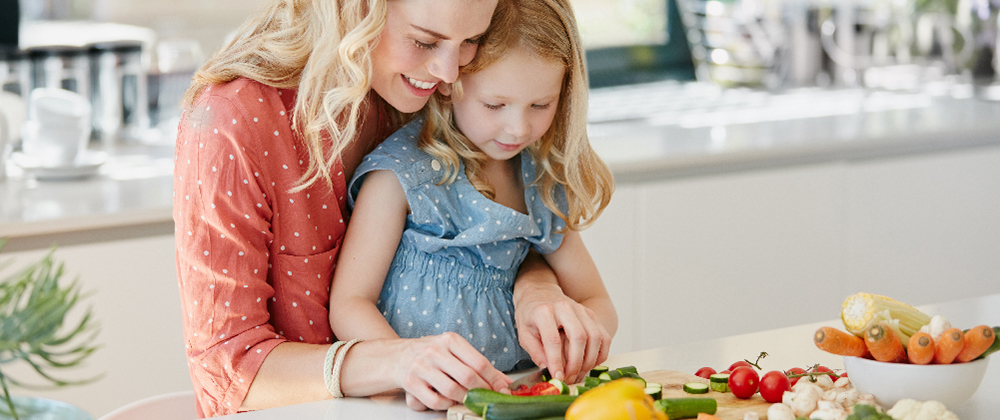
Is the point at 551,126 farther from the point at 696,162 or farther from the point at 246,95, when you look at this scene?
the point at 696,162

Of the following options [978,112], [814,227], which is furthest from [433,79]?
[978,112]

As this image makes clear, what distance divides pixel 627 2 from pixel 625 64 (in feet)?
0.62

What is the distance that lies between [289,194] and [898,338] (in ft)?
2.40

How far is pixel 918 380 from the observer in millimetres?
971

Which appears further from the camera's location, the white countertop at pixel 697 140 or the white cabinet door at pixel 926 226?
the white cabinet door at pixel 926 226

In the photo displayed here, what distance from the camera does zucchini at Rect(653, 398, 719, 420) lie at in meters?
0.96

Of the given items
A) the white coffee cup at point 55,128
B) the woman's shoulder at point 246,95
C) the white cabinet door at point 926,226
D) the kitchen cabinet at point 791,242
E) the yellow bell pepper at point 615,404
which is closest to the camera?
the yellow bell pepper at point 615,404

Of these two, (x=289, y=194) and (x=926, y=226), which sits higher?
(x=289, y=194)

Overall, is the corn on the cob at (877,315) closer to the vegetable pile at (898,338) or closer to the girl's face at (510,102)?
the vegetable pile at (898,338)

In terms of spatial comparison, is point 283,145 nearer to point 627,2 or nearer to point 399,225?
point 399,225

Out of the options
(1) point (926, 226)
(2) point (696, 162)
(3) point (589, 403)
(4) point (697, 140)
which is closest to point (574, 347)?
(3) point (589, 403)

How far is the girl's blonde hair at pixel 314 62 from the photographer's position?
46.2 inches

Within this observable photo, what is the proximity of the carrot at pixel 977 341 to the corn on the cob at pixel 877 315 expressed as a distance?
0.05 metres

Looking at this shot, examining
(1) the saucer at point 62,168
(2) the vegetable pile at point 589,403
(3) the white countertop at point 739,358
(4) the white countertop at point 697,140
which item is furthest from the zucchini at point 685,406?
(1) the saucer at point 62,168
